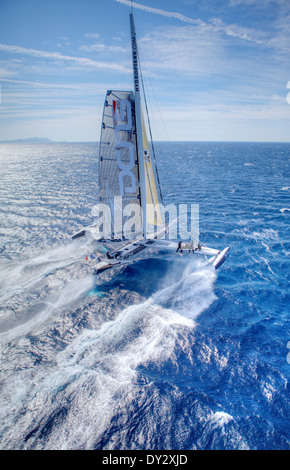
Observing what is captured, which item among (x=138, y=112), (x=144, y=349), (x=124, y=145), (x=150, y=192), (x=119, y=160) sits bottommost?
(x=144, y=349)

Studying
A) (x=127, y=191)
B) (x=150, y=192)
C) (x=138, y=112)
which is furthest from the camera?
(x=150, y=192)

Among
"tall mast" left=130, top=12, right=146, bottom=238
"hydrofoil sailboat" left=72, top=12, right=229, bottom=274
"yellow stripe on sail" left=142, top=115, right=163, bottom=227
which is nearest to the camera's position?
"tall mast" left=130, top=12, right=146, bottom=238

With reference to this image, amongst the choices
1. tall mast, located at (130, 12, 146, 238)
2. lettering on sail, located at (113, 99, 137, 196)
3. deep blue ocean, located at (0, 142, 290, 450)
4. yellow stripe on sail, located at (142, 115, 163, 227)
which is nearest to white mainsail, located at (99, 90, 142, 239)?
lettering on sail, located at (113, 99, 137, 196)

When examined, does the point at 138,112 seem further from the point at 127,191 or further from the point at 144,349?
the point at 144,349

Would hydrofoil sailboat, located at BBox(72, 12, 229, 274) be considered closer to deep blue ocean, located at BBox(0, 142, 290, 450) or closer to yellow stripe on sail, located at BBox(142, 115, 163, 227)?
yellow stripe on sail, located at BBox(142, 115, 163, 227)

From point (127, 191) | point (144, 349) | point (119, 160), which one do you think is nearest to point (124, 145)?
point (119, 160)

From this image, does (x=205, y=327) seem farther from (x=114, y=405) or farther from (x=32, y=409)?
(x=32, y=409)
